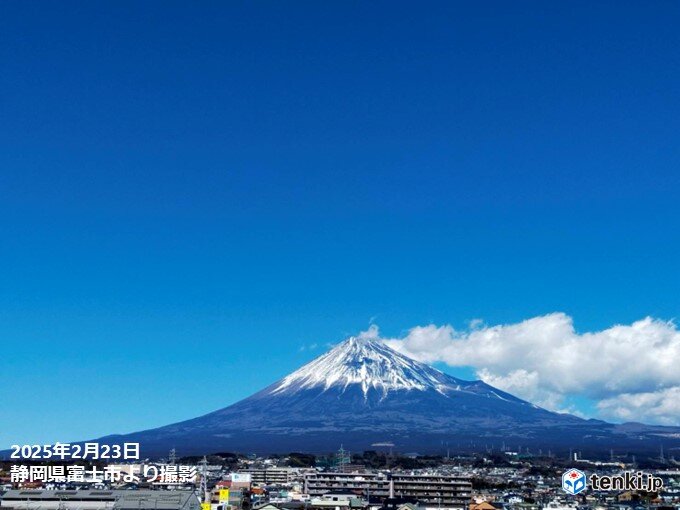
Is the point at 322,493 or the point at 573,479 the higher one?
the point at 573,479

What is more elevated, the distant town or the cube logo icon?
the cube logo icon

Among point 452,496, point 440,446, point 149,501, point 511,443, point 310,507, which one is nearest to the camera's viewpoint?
point 149,501

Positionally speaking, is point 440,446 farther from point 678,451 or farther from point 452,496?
point 452,496

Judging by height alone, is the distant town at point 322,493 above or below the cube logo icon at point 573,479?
below

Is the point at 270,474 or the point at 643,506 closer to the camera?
the point at 643,506

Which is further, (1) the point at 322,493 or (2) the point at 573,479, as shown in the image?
(1) the point at 322,493

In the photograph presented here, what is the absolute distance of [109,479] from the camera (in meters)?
63.4

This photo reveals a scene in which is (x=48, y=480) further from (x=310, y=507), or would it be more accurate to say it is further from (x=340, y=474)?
(x=340, y=474)

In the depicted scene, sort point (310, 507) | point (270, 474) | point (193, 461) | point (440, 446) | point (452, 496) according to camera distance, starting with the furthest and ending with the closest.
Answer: point (440, 446)
point (193, 461)
point (270, 474)
point (452, 496)
point (310, 507)

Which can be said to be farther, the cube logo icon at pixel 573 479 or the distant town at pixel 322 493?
the cube logo icon at pixel 573 479

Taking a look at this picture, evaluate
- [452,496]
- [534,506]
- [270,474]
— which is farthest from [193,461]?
[534,506]

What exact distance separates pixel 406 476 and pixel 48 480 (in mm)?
23029

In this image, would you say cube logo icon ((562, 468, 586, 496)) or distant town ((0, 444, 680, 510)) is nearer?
distant town ((0, 444, 680, 510))

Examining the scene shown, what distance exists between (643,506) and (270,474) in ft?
116
